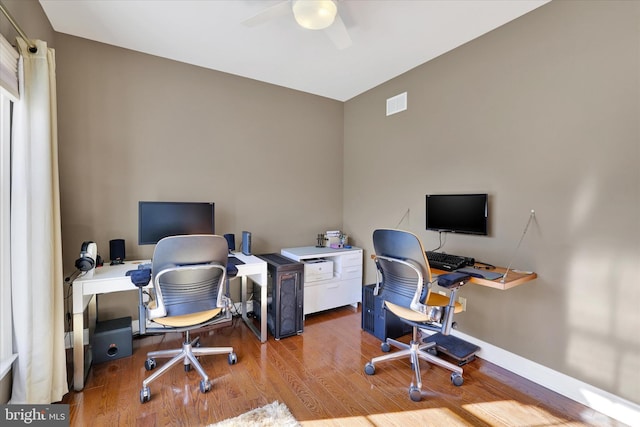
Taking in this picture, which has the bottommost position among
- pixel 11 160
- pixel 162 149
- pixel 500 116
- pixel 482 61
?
pixel 11 160

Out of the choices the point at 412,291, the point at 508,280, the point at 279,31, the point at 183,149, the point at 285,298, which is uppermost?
the point at 279,31

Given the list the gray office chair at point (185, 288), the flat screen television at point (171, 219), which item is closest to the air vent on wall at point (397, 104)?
the flat screen television at point (171, 219)

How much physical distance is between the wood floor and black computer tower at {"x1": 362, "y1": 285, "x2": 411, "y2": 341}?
264mm

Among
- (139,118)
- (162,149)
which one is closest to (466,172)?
(162,149)

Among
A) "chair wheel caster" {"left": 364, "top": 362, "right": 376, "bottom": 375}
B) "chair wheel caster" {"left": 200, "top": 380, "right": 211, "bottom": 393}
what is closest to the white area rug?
"chair wheel caster" {"left": 200, "top": 380, "right": 211, "bottom": 393}

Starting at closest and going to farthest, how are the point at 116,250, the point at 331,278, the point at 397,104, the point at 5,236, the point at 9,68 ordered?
1. the point at 9,68
2. the point at 5,236
3. the point at 116,250
4. the point at 397,104
5. the point at 331,278

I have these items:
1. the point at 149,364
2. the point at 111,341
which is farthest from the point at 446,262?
the point at 111,341

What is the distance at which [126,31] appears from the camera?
96.4 inches

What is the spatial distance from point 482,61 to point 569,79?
69cm

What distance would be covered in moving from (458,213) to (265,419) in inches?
84.3

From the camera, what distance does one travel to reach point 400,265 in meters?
2.13

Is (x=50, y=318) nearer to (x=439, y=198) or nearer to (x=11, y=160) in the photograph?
(x=11, y=160)

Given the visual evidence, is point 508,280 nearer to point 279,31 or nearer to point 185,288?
point 185,288

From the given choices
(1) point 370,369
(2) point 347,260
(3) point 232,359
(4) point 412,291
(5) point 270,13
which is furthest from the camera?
(2) point 347,260
